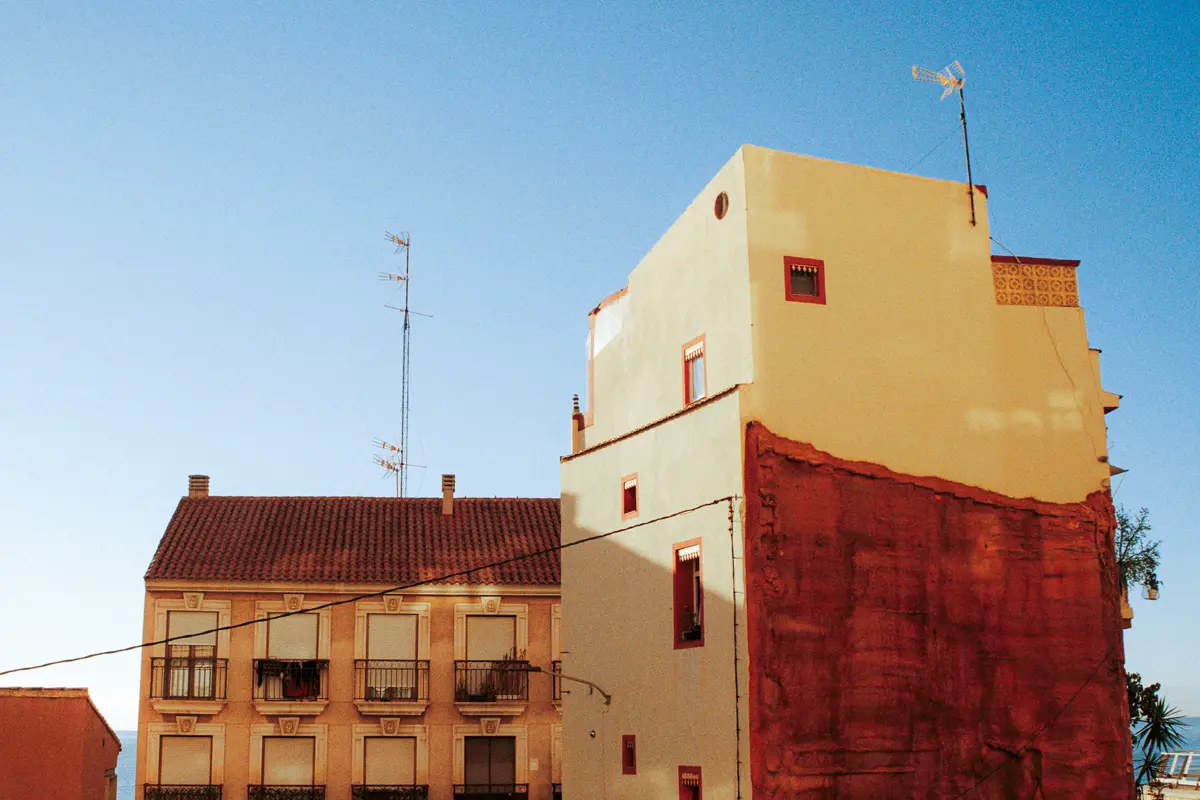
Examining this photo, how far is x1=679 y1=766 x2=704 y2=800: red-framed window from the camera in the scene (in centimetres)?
2212

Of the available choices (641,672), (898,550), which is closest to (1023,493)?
(898,550)

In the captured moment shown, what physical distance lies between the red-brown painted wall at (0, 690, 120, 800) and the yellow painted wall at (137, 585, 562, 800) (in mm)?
4460

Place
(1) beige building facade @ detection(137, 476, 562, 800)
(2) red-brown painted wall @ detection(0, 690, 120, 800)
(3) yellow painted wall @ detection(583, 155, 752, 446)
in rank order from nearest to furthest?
(3) yellow painted wall @ detection(583, 155, 752, 446), (2) red-brown painted wall @ detection(0, 690, 120, 800), (1) beige building facade @ detection(137, 476, 562, 800)

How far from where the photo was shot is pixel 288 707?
129ft

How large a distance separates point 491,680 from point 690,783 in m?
19.1

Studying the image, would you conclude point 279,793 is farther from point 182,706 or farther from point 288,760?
point 182,706

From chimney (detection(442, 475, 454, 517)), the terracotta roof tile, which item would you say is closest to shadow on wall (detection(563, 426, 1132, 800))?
the terracotta roof tile

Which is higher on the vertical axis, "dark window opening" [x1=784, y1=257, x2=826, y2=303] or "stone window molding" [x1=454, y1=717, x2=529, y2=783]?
"dark window opening" [x1=784, y1=257, x2=826, y2=303]

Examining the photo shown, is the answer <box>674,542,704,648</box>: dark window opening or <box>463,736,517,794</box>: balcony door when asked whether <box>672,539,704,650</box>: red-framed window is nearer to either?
<box>674,542,704,648</box>: dark window opening

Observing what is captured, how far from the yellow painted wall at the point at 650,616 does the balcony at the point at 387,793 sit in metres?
13.3

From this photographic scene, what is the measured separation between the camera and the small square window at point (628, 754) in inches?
969

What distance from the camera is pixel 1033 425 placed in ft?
76.6

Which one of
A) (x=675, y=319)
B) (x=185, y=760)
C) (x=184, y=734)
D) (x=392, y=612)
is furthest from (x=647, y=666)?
(x=185, y=760)

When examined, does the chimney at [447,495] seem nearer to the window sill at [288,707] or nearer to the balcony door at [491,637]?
the balcony door at [491,637]
